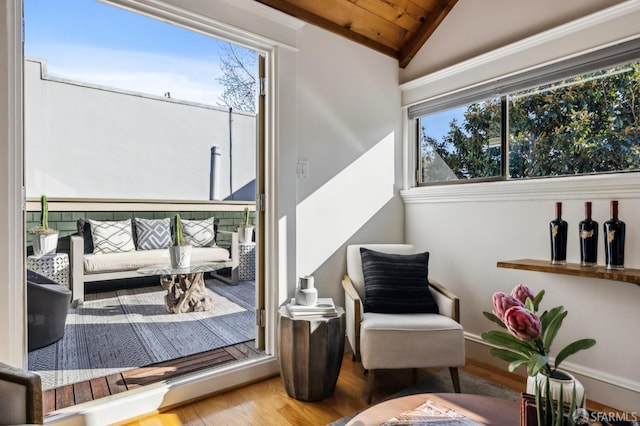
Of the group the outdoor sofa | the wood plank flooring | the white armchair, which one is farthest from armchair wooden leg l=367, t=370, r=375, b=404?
the outdoor sofa

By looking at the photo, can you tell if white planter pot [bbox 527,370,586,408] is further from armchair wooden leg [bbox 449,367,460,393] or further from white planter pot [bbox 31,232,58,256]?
white planter pot [bbox 31,232,58,256]

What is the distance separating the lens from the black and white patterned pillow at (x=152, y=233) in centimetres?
477

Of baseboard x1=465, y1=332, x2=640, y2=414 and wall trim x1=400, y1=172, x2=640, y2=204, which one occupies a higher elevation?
wall trim x1=400, y1=172, x2=640, y2=204

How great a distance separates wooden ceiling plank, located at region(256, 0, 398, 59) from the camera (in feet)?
7.86

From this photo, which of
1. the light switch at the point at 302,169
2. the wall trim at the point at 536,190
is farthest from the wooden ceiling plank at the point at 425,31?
the light switch at the point at 302,169

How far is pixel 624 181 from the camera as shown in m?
1.97

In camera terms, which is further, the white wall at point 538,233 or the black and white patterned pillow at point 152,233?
the black and white patterned pillow at point 152,233

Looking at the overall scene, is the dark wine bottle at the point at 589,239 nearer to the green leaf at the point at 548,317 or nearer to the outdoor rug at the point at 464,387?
the outdoor rug at the point at 464,387

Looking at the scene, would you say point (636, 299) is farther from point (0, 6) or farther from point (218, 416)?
point (0, 6)

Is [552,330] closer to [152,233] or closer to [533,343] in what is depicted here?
[533,343]

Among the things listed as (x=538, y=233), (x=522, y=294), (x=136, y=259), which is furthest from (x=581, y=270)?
(x=136, y=259)

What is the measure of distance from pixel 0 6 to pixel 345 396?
2504mm

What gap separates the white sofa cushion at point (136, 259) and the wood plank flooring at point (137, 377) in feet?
6.85

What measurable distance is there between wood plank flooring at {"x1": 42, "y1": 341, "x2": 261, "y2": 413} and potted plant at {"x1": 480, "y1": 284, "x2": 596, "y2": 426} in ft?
5.91
